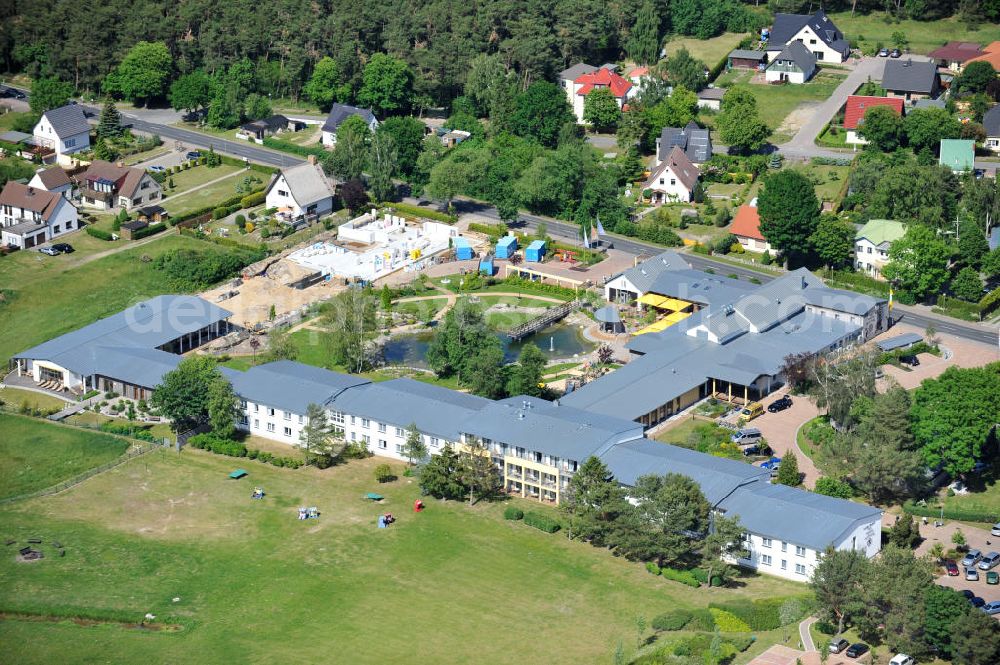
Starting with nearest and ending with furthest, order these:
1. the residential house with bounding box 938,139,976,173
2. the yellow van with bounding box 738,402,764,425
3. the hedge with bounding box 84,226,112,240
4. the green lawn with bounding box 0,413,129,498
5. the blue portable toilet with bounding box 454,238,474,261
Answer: the green lawn with bounding box 0,413,129,498 < the yellow van with bounding box 738,402,764,425 < the blue portable toilet with bounding box 454,238,474,261 < the hedge with bounding box 84,226,112,240 < the residential house with bounding box 938,139,976,173

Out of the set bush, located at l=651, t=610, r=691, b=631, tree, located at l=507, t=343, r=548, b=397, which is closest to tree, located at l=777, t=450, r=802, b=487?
bush, located at l=651, t=610, r=691, b=631

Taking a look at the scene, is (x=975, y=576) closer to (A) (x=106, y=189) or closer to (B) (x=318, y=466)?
(B) (x=318, y=466)

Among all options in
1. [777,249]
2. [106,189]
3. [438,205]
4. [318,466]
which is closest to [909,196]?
[777,249]

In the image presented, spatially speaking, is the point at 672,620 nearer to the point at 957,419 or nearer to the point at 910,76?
the point at 957,419

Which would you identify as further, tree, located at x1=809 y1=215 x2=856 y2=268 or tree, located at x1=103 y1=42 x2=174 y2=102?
tree, located at x1=103 y1=42 x2=174 y2=102

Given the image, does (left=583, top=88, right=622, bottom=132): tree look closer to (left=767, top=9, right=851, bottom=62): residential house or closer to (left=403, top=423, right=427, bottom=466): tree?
(left=767, top=9, right=851, bottom=62): residential house

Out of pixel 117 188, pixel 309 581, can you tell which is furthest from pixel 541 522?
pixel 117 188
